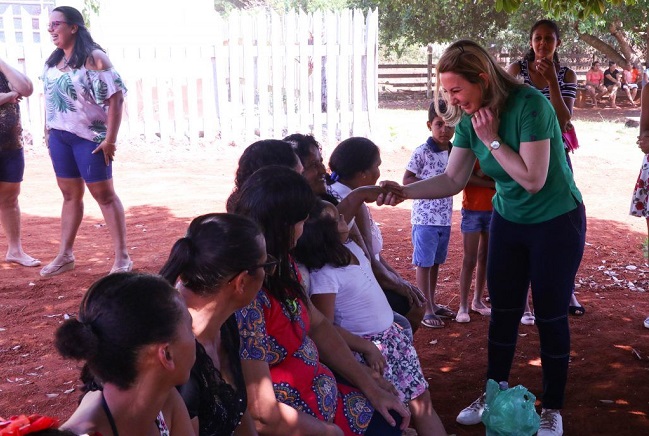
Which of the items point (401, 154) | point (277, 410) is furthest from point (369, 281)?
point (401, 154)

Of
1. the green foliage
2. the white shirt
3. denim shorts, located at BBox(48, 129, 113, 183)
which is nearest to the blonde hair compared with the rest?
the white shirt

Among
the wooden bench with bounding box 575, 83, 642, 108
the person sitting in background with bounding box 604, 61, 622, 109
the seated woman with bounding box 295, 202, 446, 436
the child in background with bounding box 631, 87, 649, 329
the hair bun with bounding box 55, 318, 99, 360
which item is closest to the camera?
the hair bun with bounding box 55, 318, 99, 360

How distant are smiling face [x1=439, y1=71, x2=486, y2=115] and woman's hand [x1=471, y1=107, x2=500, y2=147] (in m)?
0.04

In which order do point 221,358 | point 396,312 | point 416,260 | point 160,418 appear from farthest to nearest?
1. point 416,260
2. point 396,312
3. point 221,358
4. point 160,418

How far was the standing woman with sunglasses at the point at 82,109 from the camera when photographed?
5.92 meters

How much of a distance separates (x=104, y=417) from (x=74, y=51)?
4634 mm

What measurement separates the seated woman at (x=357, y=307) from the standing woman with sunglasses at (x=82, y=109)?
3.19 metres

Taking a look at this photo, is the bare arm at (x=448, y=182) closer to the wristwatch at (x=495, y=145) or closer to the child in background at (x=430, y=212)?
the wristwatch at (x=495, y=145)

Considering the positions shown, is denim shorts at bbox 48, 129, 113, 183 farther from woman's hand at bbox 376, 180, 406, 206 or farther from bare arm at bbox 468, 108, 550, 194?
bare arm at bbox 468, 108, 550, 194

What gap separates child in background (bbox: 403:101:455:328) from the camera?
16.7ft

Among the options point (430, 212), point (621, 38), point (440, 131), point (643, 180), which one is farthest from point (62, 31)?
point (621, 38)

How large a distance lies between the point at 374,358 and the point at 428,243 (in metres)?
2.08

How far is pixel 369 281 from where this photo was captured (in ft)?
10.9

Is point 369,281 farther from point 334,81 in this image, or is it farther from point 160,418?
point 334,81
